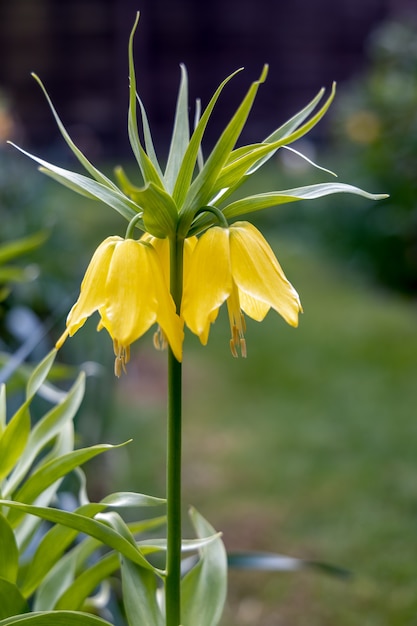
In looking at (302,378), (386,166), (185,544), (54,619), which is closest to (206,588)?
(185,544)

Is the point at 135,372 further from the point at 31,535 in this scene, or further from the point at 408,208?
the point at 31,535

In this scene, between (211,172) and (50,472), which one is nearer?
(211,172)

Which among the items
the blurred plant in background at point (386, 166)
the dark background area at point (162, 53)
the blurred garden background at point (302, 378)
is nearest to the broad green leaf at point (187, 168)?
the blurred garden background at point (302, 378)

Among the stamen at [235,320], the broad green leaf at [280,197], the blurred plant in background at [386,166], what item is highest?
the blurred plant in background at [386,166]

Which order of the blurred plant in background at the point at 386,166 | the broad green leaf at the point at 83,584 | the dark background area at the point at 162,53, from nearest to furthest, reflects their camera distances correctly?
the broad green leaf at the point at 83,584 < the blurred plant in background at the point at 386,166 < the dark background area at the point at 162,53

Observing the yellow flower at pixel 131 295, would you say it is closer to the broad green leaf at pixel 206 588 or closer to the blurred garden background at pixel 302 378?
the broad green leaf at pixel 206 588

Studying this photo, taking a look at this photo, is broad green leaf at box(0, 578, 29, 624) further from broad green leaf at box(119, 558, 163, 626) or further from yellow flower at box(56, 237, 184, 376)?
yellow flower at box(56, 237, 184, 376)

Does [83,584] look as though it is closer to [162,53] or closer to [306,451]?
[306,451]
